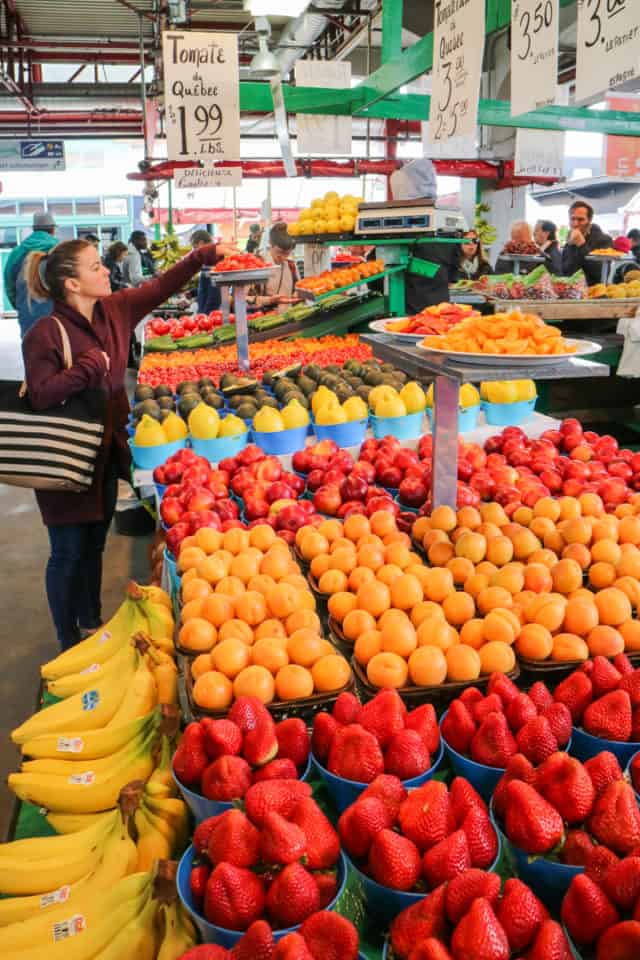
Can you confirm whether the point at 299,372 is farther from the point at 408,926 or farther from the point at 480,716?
the point at 408,926

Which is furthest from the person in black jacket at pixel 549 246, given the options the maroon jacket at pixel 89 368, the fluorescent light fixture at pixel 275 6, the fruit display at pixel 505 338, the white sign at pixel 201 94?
the fruit display at pixel 505 338

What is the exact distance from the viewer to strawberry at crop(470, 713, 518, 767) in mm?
1403

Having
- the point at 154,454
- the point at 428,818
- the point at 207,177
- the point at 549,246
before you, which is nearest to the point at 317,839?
the point at 428,818

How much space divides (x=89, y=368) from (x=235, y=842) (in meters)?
2.49

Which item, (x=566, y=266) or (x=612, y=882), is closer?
(x=612, y=882)

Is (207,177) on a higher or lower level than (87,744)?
higher

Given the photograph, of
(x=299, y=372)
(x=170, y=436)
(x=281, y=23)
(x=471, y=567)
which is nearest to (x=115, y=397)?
(x=170, y=436)

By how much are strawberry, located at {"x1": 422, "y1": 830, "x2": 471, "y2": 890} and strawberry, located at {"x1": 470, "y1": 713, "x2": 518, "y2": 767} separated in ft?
0.90

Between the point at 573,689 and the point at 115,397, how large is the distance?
2878 mm

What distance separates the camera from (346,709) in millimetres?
1543

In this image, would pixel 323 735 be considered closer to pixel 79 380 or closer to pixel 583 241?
pixel 79 380

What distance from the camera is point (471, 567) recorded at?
2.07m

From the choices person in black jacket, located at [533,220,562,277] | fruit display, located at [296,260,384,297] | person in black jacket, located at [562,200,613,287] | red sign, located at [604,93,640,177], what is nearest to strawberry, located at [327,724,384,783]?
fruit display, located at [296,260,384,297]

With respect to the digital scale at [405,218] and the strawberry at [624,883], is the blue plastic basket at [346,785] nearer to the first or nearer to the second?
the strawberry at [624,883]
